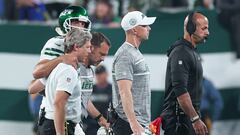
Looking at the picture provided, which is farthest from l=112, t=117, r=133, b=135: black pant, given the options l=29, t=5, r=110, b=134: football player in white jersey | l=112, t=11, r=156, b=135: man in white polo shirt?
l=29, t=5, r=110, b=134: football player in white jersey

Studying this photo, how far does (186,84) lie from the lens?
969 centimetres

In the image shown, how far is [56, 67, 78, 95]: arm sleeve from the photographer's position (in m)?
8.38

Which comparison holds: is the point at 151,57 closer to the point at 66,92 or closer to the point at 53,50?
the point at 53,50

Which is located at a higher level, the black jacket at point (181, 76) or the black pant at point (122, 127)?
the black jacket at point (181, 76)

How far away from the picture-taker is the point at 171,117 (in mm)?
9930

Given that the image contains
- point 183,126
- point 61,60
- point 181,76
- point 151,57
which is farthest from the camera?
point 151,57

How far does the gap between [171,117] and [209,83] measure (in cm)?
345

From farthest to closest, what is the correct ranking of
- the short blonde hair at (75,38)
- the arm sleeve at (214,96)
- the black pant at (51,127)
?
the arm sleeve at (214,96) < the black pant at (51,127) < the short blonde hair at (75,38)

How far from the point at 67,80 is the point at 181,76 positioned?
1600 mm

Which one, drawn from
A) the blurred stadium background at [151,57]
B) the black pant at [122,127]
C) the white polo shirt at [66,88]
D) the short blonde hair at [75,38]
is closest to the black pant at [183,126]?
the black pant at [122,127]

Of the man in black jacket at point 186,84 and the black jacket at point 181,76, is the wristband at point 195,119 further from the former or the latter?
the black jacket at point 181,76

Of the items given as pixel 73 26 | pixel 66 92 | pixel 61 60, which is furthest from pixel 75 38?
pixel 73 26

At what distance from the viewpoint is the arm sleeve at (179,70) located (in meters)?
9.64

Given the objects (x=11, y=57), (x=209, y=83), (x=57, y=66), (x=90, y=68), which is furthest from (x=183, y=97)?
(x=11, y=57)
